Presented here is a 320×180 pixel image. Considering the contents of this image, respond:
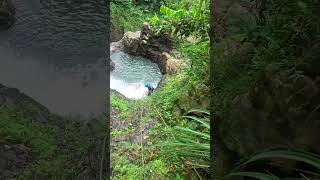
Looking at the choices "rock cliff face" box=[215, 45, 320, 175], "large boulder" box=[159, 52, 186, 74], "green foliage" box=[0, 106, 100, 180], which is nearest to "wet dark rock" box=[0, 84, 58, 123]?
"green foliage" box=[0, 106, 100, 180]

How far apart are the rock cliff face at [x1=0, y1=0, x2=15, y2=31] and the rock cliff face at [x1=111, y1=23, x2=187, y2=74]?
497 millimetres

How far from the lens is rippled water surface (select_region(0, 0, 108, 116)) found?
4.66ft

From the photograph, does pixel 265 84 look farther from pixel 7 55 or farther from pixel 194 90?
pixel 7 55

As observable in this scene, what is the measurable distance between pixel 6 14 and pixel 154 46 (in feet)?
2.33

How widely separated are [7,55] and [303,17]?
0.99 meters

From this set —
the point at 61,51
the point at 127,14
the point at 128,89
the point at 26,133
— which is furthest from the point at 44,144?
the point at 127,14

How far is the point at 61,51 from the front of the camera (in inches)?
57.0

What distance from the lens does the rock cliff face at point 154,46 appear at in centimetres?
180

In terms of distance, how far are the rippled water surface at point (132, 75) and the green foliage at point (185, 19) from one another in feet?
0.68

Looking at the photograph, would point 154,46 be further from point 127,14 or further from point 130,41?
point 127,14

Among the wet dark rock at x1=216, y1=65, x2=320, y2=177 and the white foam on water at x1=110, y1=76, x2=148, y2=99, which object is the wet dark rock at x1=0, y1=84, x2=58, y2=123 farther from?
the wet dark rock at x1=216, y1=65, x2=320, y2=177

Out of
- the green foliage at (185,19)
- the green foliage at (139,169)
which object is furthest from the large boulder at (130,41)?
the green foliage at (139,169)

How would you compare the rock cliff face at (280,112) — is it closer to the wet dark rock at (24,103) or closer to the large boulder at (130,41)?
the wet dark rock at (24,103)

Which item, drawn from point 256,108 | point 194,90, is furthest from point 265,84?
point 194,90
